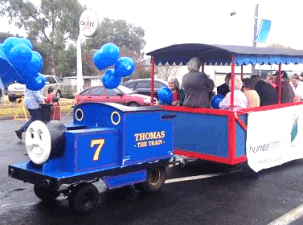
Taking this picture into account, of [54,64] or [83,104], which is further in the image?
[54,64]

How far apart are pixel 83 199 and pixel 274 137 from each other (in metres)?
4.23

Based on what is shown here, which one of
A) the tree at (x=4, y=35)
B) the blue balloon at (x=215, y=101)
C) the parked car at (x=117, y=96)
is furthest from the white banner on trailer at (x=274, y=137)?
the tree at (x=4, y=35)

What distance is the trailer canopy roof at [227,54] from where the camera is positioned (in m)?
6.77

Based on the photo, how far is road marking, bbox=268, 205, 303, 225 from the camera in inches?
191

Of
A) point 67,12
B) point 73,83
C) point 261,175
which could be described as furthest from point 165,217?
point 67,12

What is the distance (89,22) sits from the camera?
19.2 metres

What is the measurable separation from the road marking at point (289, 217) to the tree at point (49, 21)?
41386 millimetres

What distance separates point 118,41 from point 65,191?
2191 inches

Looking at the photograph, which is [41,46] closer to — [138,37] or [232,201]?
[138,37]

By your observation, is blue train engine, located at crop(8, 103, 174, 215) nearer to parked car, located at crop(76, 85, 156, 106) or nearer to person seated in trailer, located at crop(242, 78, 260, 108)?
person seated in trailer, located at crop(242, 78, 260, 108)

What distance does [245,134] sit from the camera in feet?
22.7

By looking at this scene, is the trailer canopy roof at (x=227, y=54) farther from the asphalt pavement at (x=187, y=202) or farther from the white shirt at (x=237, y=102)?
the asphalt pavement at (x=187, y=202)

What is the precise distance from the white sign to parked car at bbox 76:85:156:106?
10.3ft

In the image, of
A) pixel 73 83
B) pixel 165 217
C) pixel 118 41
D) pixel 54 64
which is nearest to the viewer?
pixel 165 217
